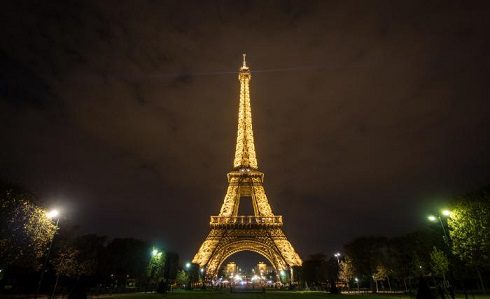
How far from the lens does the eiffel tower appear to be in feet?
224

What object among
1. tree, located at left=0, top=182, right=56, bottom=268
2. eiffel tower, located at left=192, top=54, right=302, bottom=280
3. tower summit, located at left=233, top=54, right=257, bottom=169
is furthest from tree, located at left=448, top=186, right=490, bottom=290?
tower summit, located at left=233, top=54, right=257, bottom=169

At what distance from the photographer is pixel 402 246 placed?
56.1 meters

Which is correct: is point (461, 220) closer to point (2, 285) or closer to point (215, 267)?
point (215, 267)

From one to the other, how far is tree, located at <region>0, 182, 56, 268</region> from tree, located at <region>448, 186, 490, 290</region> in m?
36.5

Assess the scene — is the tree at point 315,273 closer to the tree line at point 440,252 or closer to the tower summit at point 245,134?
the tree line at point 440,252

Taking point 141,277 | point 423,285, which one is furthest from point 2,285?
point 423,285

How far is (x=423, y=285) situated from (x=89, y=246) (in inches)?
2176

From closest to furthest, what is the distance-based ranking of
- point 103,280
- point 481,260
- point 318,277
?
point 481,260 → point 103,280 → point 318,277

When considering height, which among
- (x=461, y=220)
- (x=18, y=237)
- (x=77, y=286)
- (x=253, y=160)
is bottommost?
(x=77, y=286)

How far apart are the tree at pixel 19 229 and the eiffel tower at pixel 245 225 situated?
39.3 meters

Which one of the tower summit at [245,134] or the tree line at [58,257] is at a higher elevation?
the tower summit at [245,134]

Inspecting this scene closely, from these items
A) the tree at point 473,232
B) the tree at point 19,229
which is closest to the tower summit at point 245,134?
the tree at point 473,232

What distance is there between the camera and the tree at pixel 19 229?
26.4m

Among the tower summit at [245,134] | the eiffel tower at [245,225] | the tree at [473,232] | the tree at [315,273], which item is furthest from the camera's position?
the tree at [315,273]
